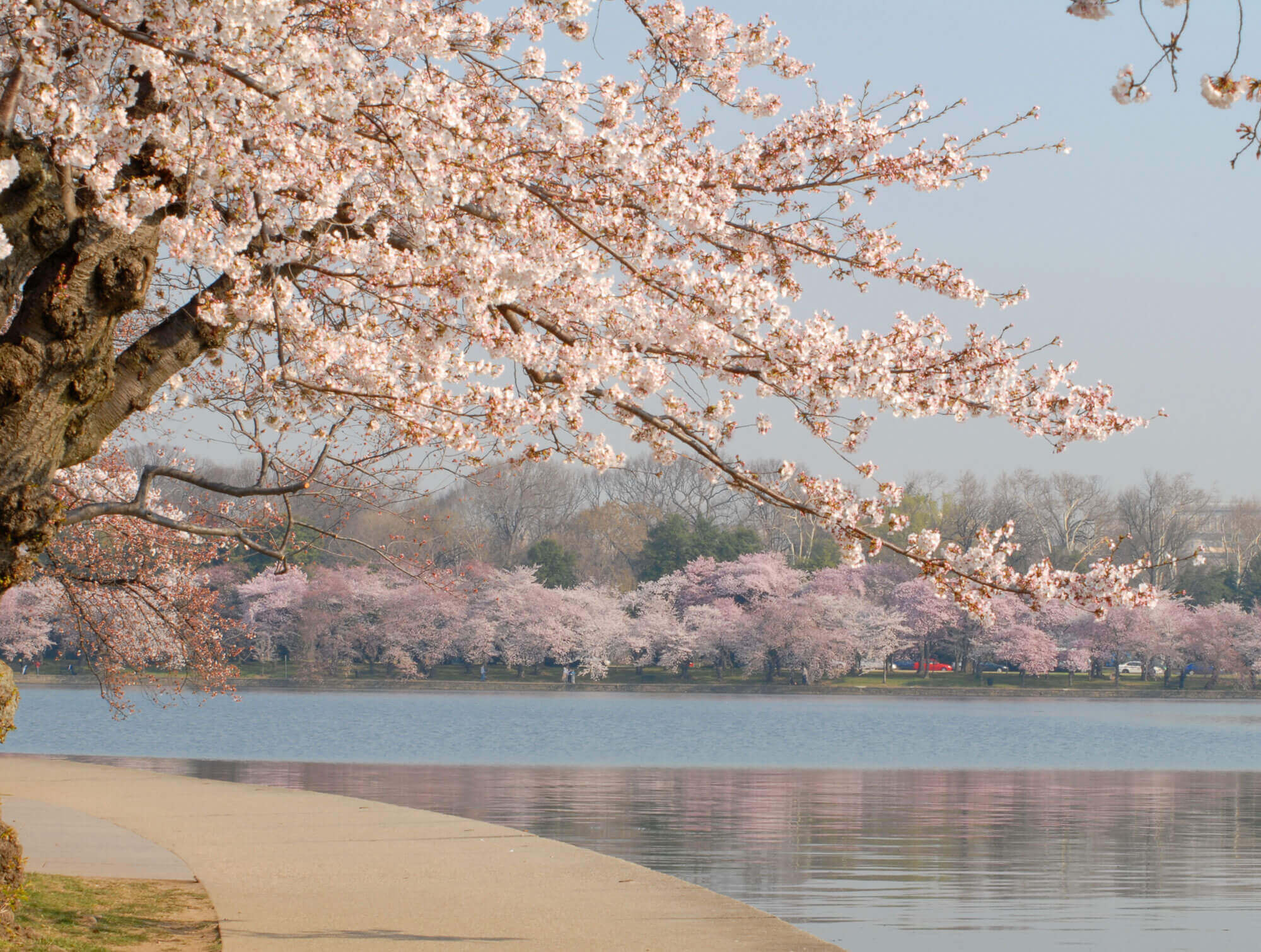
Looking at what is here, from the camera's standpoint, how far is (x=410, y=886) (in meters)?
8.77

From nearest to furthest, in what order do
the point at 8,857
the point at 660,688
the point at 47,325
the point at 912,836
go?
1. the point at 47,325
2. the point at 8,857
3. the point at 912,836
4. the point at 660,688

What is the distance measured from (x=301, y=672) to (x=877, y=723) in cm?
2665

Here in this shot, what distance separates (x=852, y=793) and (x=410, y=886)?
1091cm

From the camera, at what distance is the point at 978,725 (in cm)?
3725


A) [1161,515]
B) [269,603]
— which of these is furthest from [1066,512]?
[269,603]

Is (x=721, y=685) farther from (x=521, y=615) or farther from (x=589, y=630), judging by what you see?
(x=521, y=615)

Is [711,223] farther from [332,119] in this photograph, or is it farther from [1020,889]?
[1020,889]

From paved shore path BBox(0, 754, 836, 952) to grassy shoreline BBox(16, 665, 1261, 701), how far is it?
3922cm

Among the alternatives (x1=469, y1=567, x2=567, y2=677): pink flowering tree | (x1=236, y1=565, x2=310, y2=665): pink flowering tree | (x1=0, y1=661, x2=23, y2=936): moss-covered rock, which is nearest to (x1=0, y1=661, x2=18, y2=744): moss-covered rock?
(x1=0, y1=661, x2=23, y2=936): moss-covered rock

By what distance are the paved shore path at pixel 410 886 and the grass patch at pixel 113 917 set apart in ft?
0.55

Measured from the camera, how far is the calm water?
982 cm

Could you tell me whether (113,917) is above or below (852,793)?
above

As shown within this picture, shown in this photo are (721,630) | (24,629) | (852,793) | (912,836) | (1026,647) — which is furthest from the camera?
(1026,647)

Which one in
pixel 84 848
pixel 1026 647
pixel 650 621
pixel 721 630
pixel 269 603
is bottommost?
pixel 84 848
